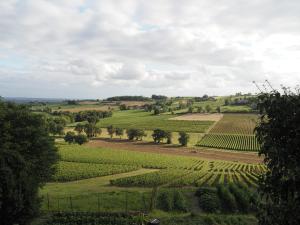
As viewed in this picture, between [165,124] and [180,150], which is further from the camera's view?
[165,124]

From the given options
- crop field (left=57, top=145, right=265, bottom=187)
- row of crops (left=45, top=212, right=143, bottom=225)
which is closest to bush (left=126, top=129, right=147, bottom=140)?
crop field (left=57, top=145, right=265, bottom=187)

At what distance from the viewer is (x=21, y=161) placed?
88.9 ft

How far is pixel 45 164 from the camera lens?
32.3 m

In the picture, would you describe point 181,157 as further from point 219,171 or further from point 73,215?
point 73,215

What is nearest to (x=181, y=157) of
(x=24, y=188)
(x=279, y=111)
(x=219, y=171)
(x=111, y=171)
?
(x=219, y=171)

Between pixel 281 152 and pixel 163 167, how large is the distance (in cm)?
6496

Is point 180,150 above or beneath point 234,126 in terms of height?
beneath

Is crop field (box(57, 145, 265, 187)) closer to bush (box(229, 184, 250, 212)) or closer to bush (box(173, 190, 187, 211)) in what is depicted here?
bush (box(229, 184, 250, 212))

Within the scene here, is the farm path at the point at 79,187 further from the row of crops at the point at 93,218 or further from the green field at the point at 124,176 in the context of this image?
the row of crops at the point at 93,218

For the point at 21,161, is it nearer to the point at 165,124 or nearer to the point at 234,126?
the point at 234,126

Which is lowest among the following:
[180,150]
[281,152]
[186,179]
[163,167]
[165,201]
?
[163,167]

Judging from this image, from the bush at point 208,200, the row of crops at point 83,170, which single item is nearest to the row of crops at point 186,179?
the row of crops at point 83,170

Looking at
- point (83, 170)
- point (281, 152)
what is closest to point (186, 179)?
point (83, 170)

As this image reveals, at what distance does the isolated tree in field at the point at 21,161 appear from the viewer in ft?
79.2
